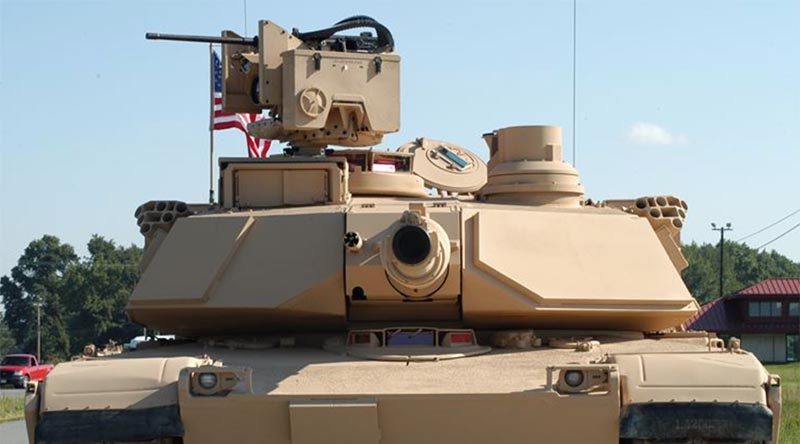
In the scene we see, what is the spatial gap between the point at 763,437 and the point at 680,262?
14.9 feet

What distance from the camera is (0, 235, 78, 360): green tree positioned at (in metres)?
84.7

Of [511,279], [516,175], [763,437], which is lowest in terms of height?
[763,437]

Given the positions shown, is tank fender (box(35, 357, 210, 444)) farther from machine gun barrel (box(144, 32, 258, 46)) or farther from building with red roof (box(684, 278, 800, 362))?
building with red roof (box(684, 278, 800, 362))

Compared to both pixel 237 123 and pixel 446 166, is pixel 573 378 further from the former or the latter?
pixel 237 123

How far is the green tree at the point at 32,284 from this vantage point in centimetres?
8467

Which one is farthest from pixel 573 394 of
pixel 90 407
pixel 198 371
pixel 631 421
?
pixel 90 407

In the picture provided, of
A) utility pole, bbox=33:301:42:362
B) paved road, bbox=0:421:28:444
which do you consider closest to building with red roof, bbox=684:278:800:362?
utility pole, bbox=33:301:42:362

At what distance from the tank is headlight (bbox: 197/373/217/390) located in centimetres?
1

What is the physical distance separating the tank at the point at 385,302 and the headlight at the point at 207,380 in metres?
0.01

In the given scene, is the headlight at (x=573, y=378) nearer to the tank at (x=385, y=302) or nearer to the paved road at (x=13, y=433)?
the tank at (x=385, y=302)

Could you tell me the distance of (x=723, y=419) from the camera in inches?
446

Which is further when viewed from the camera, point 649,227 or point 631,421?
point 649,227

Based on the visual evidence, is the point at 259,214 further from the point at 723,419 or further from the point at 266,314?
the point at 723,419

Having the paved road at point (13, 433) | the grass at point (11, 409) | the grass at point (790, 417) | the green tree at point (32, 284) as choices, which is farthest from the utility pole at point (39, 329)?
the grass at point (790, 417)
